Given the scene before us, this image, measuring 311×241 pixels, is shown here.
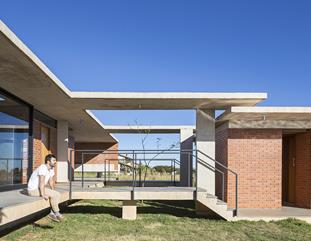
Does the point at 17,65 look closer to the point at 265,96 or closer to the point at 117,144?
the point at 265,96

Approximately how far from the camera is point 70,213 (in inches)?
454

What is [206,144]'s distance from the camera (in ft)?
39.6

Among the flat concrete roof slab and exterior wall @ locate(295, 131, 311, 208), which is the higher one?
the flat concrete roof slab

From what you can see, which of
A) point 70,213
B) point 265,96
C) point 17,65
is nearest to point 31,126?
point 70,213

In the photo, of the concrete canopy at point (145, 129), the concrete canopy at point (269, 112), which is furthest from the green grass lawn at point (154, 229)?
the concrete canopy at point (145, 129)

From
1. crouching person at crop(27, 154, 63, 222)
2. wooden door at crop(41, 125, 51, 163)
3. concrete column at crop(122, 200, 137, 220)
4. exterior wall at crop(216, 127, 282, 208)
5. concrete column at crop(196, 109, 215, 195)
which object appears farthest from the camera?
wooden door at crop(41, 125, 51, 163)

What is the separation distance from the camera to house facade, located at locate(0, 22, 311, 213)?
411 inches

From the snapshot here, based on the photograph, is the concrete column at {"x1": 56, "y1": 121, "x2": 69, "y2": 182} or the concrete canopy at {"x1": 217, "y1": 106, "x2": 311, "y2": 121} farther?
the concrete column at {"x1": 56, "y1": 121, "x2": 69, "y2": 182}

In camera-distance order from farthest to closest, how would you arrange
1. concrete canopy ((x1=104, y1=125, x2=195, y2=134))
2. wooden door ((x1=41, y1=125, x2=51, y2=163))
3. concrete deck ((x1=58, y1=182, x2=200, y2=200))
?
1. concrete canopy ((x1=104, y1=125, x2=195, y2=134))
2. wooden door ((x1=41, y1=125, x2=51, y2=163))
3. concrete deck ((x1=58, y1=182, x2=200, y2=200))

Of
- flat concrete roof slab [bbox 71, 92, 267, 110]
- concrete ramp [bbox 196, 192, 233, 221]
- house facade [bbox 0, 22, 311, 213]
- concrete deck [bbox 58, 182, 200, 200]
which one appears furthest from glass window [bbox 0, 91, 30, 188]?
concrete ramp [bbox 196, 192, 233, 221]

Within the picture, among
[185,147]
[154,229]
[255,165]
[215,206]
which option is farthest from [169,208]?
[185,147]

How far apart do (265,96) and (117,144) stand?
694 inches

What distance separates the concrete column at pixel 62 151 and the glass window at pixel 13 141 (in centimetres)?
355

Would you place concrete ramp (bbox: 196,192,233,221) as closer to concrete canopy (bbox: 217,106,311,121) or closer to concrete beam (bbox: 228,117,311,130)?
concrete canopy (bbox: 217,106,311,121)
